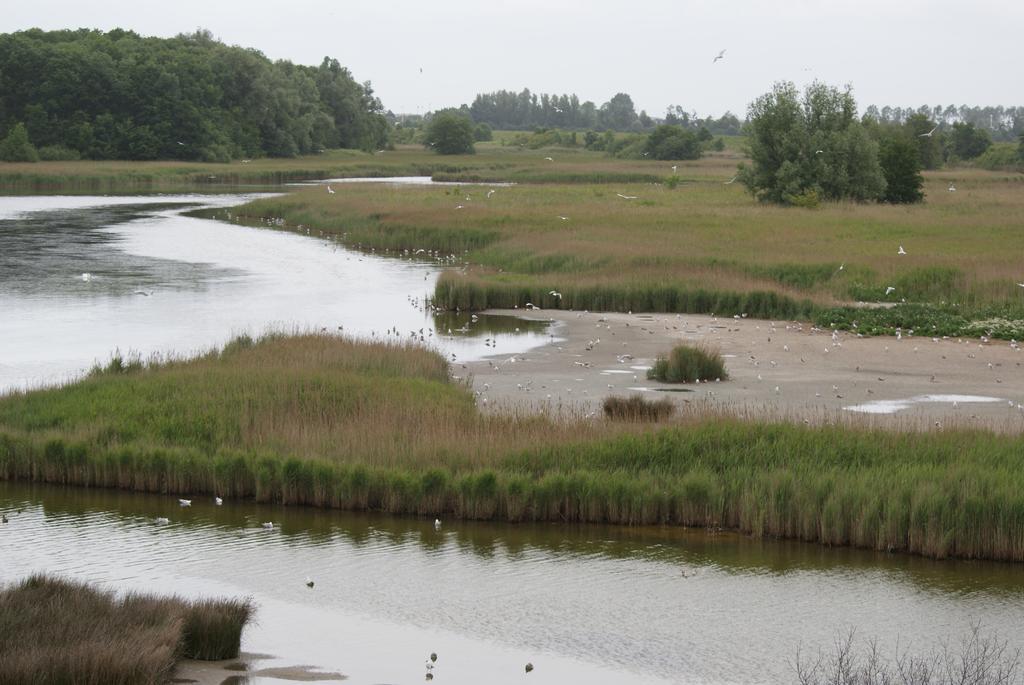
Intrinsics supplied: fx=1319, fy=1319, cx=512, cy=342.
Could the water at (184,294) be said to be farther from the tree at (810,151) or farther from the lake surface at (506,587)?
the tree at (810,151)

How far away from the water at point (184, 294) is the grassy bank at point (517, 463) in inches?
186

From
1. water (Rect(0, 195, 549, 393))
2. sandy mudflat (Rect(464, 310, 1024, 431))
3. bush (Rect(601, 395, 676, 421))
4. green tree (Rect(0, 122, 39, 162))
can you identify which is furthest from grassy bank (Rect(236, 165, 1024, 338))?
green tree (Rect(0, 122, 39, 162))

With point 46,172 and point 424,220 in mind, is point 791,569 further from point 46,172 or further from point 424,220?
point 46,172

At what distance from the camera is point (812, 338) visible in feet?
102

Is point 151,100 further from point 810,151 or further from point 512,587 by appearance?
point 512,587

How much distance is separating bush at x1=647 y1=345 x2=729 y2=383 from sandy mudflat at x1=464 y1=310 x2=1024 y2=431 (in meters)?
0.33

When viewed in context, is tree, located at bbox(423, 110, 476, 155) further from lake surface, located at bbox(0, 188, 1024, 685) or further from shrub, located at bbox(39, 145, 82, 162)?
lake surface, located at bbox(0, 188, 1024, 685)

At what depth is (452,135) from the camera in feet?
530

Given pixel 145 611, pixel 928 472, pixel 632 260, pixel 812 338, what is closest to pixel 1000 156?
pixel 632 260

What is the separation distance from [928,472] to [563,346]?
14296 mm

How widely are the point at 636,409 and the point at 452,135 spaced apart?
14365cm

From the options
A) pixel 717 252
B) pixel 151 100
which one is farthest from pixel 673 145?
pixel 717 252

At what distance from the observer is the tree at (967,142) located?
140 m

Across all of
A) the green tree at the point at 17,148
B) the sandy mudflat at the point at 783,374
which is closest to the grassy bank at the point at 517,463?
the sandy mudflat at the point at 783,374
